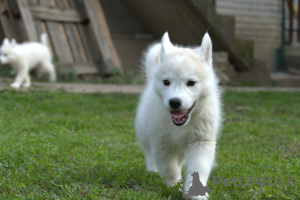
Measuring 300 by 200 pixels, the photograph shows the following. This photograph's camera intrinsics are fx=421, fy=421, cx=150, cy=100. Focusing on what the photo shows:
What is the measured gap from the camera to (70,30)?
10.6 meters

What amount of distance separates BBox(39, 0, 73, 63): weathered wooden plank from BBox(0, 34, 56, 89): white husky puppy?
0.63 meters

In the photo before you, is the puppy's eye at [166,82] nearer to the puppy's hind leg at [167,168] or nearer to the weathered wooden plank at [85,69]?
the puppy's hind leg at [167,168]

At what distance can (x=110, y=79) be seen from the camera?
1007cm

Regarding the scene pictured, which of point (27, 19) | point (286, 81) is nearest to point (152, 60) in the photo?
point (27, 19)

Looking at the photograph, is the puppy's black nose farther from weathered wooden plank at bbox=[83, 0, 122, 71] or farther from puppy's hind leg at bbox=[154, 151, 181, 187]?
weathered wooden plank at bbox=[83, 0, 122, 71]

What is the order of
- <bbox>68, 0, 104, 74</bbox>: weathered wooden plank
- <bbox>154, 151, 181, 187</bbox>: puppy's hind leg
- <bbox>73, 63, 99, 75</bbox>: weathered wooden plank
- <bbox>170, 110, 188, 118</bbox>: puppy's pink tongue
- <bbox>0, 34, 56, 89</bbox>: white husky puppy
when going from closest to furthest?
<bbox>170, 110, 188, 118</bbox>: puppy's pink tongue, <bbox>154, 151, 181, 187</bbox>: puppy's hind leg, <bbox>0, 34, 56, 89</bbox>: white husky puppy, <bbox>73, 63, 99, 75</bbox>: weathered wooden plank, <bbox>68, 0, 104, 74</bbox>: weathered wooden plank

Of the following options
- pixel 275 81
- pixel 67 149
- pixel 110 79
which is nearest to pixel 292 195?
pixel 67 149

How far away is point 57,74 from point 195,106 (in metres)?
7.20

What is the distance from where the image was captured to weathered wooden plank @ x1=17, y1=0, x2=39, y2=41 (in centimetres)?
949

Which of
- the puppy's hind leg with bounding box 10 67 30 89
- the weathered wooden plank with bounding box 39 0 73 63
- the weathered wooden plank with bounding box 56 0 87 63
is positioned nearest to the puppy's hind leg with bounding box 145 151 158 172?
the puppy's hind leg with bounding box 10 67 30 89

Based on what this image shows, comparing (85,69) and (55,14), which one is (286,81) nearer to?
(85,69)

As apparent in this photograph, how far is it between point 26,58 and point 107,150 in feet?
16.0

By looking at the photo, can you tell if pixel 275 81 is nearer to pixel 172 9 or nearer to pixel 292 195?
pixel 172 9

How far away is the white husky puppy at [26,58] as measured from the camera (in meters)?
8.31
